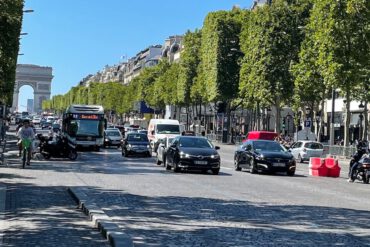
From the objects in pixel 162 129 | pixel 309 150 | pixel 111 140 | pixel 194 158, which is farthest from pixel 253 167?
pixel 111 140

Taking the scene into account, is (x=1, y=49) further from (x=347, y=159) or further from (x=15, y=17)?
(x=347, y=159)

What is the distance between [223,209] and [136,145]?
27.1 m

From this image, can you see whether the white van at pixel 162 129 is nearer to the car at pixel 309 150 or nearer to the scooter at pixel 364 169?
the car at pixel 309 150

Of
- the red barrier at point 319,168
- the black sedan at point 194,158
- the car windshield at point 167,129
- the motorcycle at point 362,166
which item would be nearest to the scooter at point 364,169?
the motorcycle at point 362,166

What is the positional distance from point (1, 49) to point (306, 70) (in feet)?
78.4

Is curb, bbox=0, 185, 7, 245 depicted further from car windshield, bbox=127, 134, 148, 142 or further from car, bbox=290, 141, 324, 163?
car, bbox=290, 141, 324, 163

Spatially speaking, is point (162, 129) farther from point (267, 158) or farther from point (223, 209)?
point (223, 209)

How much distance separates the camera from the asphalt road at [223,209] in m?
11.1

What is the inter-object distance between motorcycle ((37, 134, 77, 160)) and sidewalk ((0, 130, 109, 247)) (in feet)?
49.6

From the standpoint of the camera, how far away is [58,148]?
115 feet

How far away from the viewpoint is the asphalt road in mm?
11109

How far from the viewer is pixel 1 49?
37.1 metres

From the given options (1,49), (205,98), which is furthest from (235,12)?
(1,49)

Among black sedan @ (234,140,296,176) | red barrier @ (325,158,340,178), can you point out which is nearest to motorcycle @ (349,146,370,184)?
black sedan @ (234,140,296,176)
